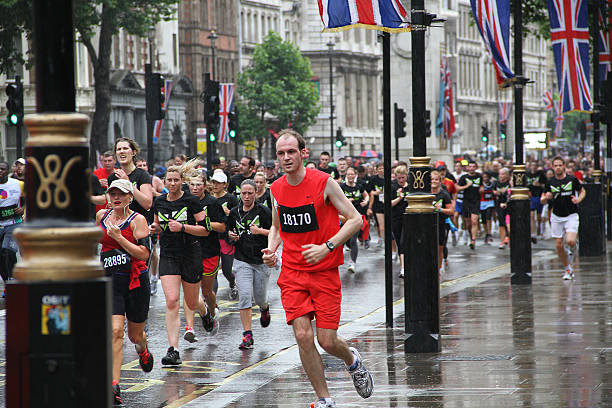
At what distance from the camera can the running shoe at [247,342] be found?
1200 centimetres

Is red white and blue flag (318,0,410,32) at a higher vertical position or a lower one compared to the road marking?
higher

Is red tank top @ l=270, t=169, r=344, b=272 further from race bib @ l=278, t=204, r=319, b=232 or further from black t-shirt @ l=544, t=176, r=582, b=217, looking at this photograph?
black t-shirt @ l=544, t=176, r=582, b=217

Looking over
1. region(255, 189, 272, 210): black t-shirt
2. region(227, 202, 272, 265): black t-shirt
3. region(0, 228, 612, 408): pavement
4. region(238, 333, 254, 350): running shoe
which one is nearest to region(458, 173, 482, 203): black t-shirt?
region(0, 228, 612, 408): pavement

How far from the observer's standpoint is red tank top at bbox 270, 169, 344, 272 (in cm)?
813

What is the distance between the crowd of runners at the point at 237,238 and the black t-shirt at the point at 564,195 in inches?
0.6

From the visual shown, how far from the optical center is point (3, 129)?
53906mm

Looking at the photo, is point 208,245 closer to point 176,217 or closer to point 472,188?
point 176,217

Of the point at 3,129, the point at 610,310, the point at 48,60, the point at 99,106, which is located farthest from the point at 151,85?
the point at 3,129

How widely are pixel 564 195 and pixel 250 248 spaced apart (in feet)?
27.7

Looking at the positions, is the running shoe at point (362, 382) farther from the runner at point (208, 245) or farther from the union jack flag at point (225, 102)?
the union jack flag at point (225, 102)

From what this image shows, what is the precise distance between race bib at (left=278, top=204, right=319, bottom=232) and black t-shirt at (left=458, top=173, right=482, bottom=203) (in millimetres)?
21067

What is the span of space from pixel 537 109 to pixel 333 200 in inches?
5480

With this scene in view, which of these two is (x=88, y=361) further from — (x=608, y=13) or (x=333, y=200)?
(x=608, y=13)

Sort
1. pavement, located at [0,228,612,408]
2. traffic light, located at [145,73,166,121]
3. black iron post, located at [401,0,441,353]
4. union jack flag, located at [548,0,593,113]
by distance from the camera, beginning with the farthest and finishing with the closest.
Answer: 1. traffic light, located at [145,73,166,121]
2. union jack flag, located at [548,0,593,113]
3. black iron post, located at [401,0,441,353]
4. pavement, located at [0,228,612,408]
